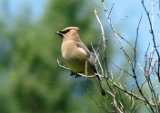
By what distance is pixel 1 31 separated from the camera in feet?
102

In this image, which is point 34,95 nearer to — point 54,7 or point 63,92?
point 63,92

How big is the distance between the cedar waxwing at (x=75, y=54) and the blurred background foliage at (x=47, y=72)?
16092mm

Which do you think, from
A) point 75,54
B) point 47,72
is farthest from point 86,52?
point 47,72

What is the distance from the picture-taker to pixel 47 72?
1087 inches

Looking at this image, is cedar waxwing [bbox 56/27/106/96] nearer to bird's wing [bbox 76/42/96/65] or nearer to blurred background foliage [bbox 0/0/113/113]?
bird's wing [bbox 76/42/96/65]

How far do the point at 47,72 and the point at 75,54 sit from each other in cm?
1777

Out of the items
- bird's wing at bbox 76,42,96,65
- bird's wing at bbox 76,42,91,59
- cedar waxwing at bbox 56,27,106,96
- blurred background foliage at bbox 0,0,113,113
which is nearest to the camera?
bird's wing at bbox 76,42,96,65

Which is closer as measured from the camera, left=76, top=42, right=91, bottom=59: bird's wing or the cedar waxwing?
the cedar waxwing

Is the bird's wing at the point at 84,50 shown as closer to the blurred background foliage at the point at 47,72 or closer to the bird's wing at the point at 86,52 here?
the bird's wing at the point at 86,52

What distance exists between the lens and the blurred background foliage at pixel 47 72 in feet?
88.6

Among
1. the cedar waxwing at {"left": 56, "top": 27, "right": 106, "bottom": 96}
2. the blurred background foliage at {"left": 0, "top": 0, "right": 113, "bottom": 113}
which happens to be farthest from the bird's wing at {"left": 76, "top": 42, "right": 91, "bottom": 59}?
the blurred background foliage at {"left": 0, "top": 0, "right": 113, "bottom": 113}

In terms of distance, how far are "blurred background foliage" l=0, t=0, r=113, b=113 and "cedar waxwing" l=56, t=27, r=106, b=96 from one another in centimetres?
1609

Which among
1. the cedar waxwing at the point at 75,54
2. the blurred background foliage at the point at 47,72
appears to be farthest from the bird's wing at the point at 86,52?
the blurred background foliage at the point at 47,72

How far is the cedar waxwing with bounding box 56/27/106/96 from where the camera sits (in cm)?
962
